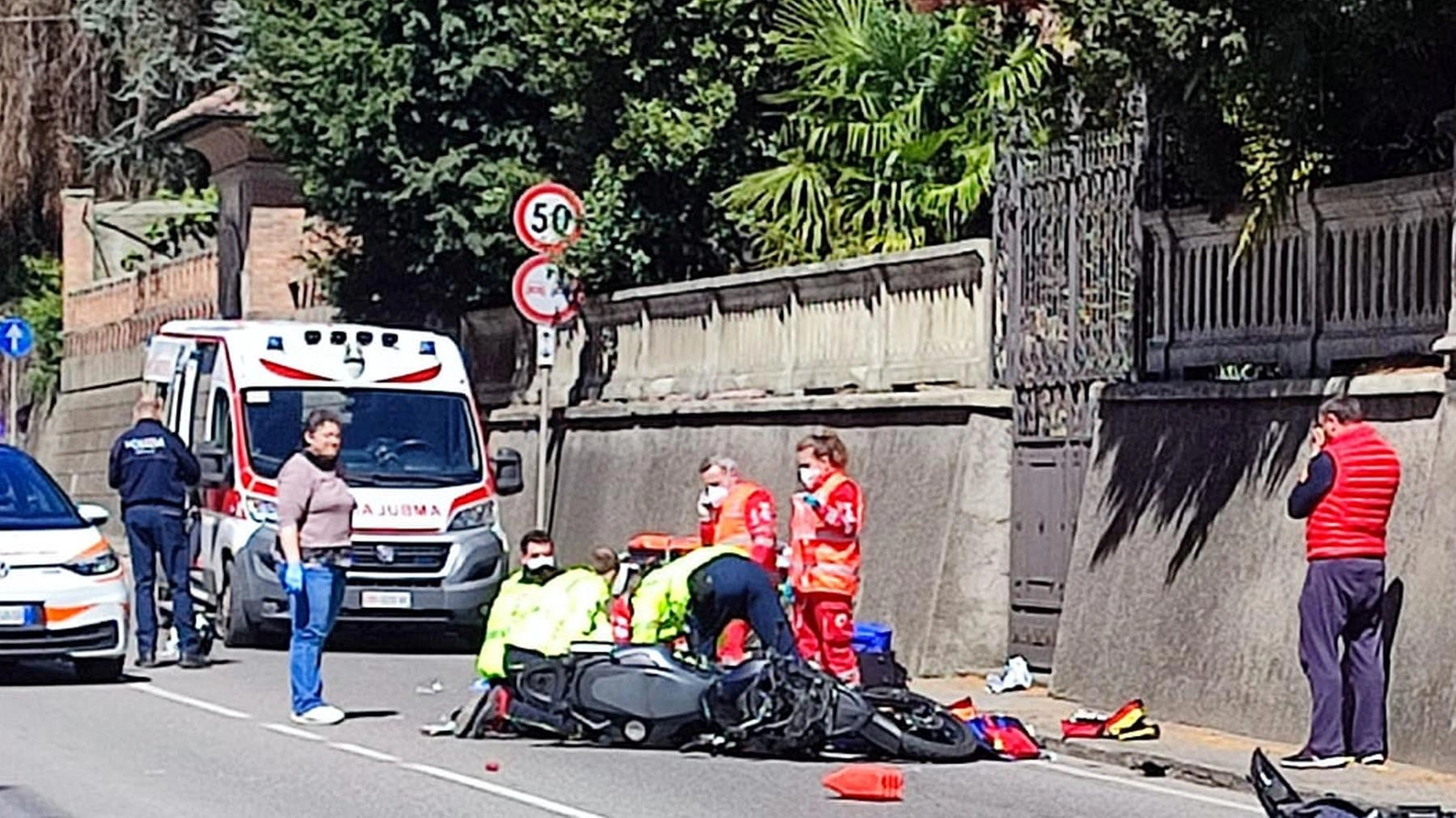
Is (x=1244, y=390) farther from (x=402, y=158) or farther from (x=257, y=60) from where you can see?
(x=257, y=60)

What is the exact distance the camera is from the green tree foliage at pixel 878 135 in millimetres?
22734

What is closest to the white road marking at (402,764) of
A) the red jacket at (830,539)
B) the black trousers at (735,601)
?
the black trousers at (735,601)

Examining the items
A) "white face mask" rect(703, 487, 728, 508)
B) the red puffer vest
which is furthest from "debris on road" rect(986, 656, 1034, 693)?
the red puffer vest

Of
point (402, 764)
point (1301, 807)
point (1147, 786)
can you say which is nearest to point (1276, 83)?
point (1147, 786)

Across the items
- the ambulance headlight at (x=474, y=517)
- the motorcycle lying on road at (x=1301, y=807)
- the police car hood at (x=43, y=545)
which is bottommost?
the motorcycle lying on road at (x=1301, y=807)

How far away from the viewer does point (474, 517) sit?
877 inches

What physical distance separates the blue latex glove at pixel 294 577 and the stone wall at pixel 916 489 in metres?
5.12

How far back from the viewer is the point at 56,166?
4766 centimetres

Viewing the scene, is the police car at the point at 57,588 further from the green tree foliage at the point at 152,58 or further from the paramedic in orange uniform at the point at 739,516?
the green tree foliage at the point at 152,58

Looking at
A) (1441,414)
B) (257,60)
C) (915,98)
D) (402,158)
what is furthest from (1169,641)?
(257,60)

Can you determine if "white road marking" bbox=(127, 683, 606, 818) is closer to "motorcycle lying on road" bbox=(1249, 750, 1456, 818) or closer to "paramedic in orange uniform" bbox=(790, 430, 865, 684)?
"paramedic in orange uniform" bbox=(790, 430, 865, 684)

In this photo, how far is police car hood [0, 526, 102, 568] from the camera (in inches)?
695

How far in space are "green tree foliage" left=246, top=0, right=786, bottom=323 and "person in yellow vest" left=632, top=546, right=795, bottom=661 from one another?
10389 millimetres

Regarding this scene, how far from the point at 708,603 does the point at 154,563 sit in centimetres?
660
